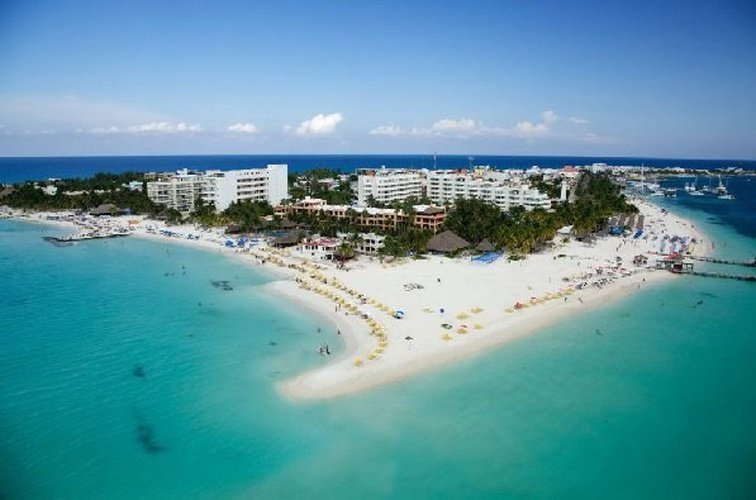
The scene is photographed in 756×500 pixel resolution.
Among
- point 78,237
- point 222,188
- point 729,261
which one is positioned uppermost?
point 222,188

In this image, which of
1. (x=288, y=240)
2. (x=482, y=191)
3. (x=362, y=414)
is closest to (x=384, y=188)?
(x=482, y=191)

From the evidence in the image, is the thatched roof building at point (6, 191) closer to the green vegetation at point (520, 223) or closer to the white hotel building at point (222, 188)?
the white hotel building at point (222, 188)

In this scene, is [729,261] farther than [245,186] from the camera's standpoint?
No

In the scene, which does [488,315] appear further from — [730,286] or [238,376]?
[730,286]

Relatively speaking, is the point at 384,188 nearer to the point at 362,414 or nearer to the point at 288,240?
the point at 288,240

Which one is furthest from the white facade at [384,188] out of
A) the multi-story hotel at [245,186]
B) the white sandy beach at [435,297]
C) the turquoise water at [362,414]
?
the turquoise water at [362,414]

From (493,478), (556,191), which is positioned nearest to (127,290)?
(493,478)
